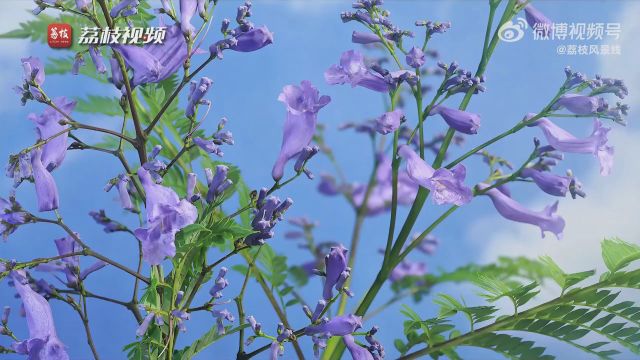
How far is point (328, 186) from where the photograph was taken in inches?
61.6

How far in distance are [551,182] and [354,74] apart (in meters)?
0.26

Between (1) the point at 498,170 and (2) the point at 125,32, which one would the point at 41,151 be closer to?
(2) the point at 125,32

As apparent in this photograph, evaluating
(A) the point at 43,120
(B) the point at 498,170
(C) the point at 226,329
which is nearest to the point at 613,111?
(B) the point at 498,170

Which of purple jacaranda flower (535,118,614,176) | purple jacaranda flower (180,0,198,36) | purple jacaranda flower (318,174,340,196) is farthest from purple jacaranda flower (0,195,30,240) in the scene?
purple jacaranda flower (318,174,340,196)

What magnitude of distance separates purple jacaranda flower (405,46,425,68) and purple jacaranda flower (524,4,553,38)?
19cm

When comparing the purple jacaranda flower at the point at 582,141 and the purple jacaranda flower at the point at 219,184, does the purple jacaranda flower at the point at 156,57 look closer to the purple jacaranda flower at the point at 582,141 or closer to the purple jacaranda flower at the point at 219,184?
the purple jacaranda flower at the point at 219,184

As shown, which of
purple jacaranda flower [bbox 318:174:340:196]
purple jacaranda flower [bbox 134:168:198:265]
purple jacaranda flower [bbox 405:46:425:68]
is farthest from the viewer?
purple jacaranda flower [bbox 318:174:340:196]

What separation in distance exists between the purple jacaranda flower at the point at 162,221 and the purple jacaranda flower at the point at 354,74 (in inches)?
11.4

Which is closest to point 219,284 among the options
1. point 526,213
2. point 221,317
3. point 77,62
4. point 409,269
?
point 221,317

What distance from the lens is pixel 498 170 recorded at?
1.01m

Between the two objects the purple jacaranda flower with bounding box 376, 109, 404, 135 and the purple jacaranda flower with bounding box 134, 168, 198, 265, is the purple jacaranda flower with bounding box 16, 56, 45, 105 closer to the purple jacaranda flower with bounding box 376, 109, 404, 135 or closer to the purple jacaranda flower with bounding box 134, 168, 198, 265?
the purple jacaranda flower with bounding box 134, 168, 198, 265

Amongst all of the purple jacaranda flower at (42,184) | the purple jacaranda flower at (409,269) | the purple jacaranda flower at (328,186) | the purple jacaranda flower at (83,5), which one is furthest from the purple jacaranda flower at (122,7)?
the purple jacaranda flower at (409,269)

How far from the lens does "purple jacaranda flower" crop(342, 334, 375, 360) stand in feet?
2.83

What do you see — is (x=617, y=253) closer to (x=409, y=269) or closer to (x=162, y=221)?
(x=162, y=221)
